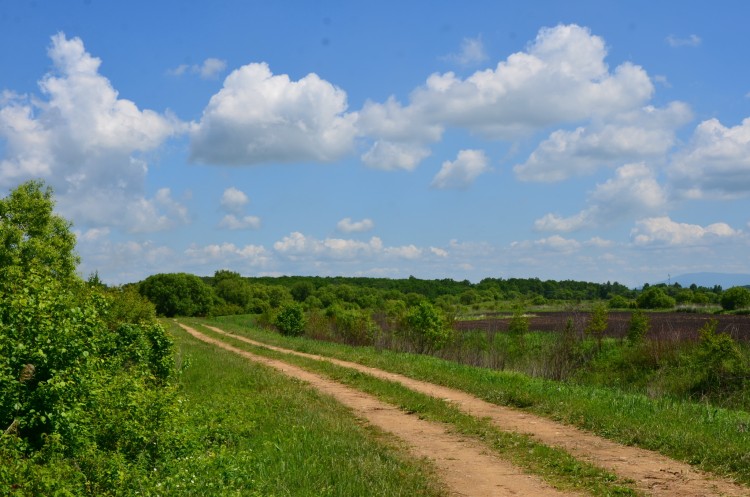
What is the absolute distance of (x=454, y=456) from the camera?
9.55 m

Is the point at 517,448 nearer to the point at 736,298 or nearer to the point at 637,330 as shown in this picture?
the point at 637,330

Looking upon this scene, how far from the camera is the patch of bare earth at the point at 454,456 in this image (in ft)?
26.4

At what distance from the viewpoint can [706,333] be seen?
2281cm

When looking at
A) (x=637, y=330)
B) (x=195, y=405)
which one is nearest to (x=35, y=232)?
(x=195, y=405)

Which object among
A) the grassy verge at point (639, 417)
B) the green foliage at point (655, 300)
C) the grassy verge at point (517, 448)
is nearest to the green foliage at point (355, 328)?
the grassy verge at point (639, 417)

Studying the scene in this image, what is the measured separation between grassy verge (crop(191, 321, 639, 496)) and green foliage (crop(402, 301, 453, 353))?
14963 mm

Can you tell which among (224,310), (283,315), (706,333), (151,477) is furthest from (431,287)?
(151,477)

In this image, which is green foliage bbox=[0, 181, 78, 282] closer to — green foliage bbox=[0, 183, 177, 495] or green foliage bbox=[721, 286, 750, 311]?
green foliage bbox=[0, 183, 177, 495]

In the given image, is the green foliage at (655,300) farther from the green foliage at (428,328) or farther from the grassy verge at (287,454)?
the grassy verge at (287,454)

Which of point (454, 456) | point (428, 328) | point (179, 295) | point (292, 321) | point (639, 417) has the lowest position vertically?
point (292, 321)

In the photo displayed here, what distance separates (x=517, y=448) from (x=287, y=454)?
3543 millimetres

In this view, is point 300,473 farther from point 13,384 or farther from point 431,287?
point 431,287

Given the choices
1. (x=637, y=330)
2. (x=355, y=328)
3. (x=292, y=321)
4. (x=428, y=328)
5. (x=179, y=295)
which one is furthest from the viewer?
(x=179, y=295)

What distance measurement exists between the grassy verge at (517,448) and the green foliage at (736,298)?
48057 mm
